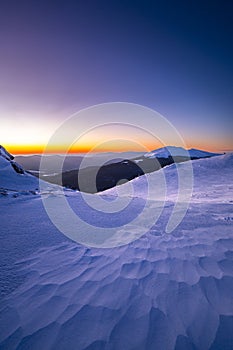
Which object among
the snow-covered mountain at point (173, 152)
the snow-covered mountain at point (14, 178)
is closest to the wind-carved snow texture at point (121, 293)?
the snow-covered mountain at point (14, 178)

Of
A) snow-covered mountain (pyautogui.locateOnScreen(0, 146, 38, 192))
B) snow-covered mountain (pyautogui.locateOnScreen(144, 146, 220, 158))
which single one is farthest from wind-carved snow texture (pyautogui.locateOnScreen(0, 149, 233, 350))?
snow-covered mountain (pyautogui.locateOnScreen(144, 146, 220, 158))

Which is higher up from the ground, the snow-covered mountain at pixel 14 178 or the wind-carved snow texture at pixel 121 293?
the snow-covered mountain at pixel 14 178

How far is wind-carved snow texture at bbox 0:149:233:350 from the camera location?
1644mm

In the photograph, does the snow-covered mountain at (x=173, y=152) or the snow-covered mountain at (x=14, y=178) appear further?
the snow-covered mountain at (x=173, y=152)

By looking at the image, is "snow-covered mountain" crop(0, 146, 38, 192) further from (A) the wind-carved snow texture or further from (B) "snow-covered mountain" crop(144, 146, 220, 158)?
(B) "snow-covered mountain" crop(144, 146, 220, 158)

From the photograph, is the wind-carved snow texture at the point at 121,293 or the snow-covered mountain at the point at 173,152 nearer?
the wind-carved snow texture at the point at 121,293

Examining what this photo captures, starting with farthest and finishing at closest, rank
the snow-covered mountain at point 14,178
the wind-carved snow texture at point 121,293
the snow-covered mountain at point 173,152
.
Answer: the snow-covered mountain at point 173,152, the snow-covered mountain at point 14,178, the wind-carved snow texture at point 121,293

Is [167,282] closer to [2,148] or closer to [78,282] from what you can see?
[78,282]

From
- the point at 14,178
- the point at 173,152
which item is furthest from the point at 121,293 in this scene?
the point at 173,152

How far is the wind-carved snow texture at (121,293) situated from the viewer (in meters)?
1.64

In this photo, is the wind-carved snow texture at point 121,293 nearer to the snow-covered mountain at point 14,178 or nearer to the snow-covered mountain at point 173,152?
the snow-covered mountain at point 14,178

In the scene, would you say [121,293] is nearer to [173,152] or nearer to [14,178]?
[14,178]

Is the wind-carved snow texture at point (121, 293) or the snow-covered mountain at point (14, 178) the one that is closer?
the wind-carved snow texture at point (121, 293)

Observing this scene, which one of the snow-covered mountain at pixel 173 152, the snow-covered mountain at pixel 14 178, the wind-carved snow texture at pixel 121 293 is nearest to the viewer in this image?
the wind-carved snow texture at pixel 121 293
